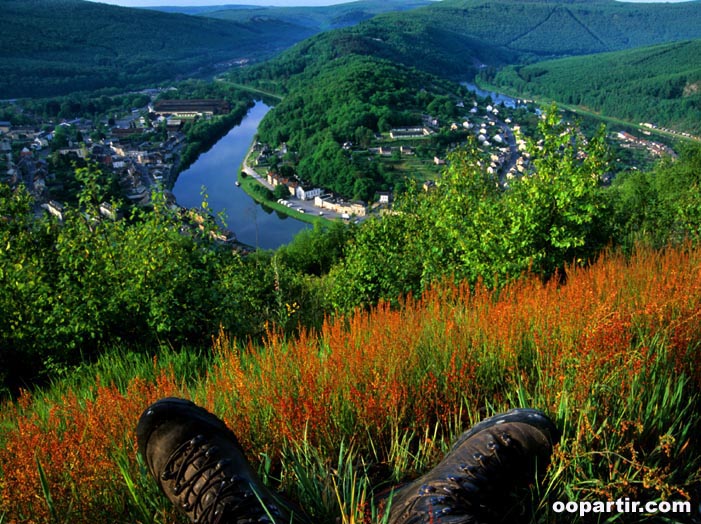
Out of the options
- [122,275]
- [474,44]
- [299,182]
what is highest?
[474,44]

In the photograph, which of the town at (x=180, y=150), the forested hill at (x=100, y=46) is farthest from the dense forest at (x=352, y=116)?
the forested hill at (x=100, y=46)

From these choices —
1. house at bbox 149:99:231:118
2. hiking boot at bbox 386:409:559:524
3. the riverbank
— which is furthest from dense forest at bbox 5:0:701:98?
hiking boot at bbox 386:409:559:524

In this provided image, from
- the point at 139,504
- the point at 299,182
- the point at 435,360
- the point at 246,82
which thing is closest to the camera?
the point at 139,504

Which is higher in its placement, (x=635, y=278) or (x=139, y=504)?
(x=635, y=278)

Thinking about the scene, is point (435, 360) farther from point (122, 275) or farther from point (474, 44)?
point (474, 44)

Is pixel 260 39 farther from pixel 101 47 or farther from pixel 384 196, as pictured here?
pixel 384 196

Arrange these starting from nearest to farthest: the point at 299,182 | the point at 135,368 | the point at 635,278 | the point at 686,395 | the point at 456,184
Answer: the point at 686,395, the point at 635,278, the point at 135,368, the point at 456,184, the point at 299,182

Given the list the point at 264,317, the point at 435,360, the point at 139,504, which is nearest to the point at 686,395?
the point at 435,360

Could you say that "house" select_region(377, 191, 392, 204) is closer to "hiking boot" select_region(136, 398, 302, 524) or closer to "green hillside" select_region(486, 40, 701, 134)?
"hiking boot" select_region(136, 398, 302, 524)
